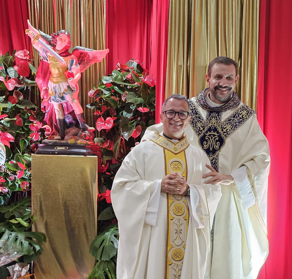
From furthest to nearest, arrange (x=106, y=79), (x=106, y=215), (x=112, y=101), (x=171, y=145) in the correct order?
(x=106, y=79), (x=112, y=101), (x=106, y=215), (x=171, y=145)

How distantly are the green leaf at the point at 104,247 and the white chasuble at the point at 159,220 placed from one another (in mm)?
1039

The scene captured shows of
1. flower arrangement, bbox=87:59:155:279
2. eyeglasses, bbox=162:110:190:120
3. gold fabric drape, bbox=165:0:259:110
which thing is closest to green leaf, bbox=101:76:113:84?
flower arrangement, bbox=87:59:155:279

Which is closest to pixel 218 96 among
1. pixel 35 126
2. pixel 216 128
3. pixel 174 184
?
pixel 216 128

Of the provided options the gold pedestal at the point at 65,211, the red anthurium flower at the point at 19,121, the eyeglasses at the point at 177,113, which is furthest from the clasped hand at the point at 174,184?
the red anthurium flower at the point at 19,121

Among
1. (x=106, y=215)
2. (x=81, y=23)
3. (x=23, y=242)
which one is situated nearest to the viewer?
(x=23, y=242)

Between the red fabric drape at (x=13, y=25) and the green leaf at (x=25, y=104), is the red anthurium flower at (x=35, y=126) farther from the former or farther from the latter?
the red fabric drape at (x=13, y=25)

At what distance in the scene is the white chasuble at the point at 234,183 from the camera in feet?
8.29

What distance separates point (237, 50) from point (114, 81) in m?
1.40

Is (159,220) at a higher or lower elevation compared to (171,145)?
lower

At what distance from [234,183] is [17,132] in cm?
277

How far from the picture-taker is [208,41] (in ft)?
10.7

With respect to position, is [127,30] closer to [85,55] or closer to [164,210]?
[85,55]

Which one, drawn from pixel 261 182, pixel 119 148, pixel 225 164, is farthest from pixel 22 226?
pixel 261 182

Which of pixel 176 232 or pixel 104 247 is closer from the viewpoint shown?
pixel 176 232
